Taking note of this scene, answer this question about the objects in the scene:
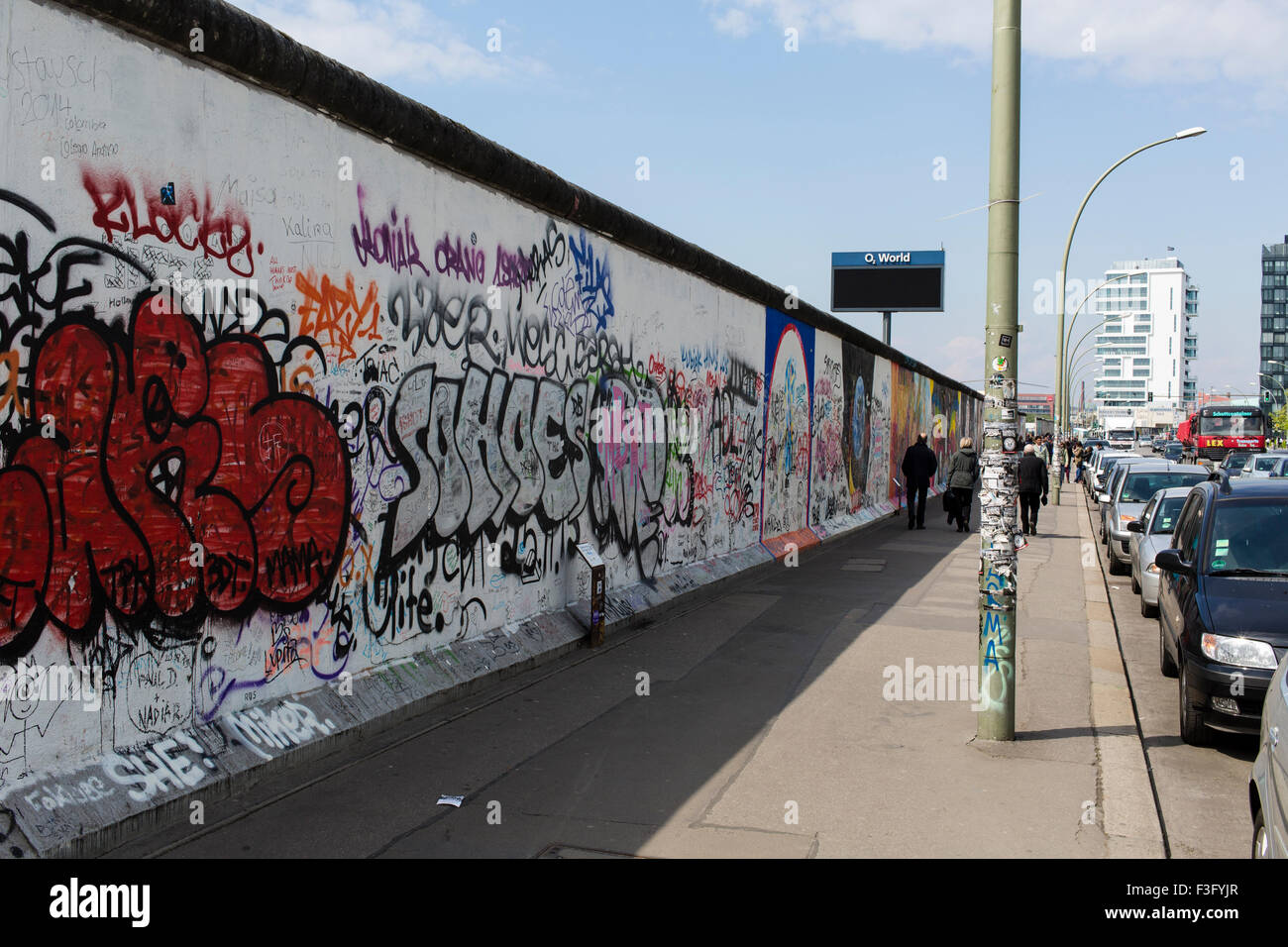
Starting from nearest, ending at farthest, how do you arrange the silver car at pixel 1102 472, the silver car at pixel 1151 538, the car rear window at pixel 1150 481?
the silver car at pixel 1151 538, the car rear window at pixel 1150 481, the silver car at pixel 1102 472

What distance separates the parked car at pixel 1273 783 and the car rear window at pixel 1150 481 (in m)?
14.2

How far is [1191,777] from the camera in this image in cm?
636

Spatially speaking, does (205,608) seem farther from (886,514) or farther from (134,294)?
(886,514)

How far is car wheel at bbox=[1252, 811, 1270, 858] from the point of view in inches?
155

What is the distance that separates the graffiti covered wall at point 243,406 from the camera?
4.50 m

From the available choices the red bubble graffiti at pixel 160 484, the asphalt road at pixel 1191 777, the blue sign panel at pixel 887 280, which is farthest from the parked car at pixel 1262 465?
the red bubble graffiti at pixel 160 484

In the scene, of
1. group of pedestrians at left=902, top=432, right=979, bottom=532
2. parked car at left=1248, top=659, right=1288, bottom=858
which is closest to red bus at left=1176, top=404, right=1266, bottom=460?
group of pedestrians at left=902, top=432, right=979, bottom=532

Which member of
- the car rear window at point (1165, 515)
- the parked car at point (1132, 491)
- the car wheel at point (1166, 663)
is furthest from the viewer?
the parked car at point (1132, 491)

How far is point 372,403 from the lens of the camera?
21.7ft

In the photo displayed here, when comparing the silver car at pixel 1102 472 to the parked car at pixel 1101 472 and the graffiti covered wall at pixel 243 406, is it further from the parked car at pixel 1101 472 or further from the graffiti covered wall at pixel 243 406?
the graffiti covered wall at pixel 243 406

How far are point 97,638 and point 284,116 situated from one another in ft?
9.59

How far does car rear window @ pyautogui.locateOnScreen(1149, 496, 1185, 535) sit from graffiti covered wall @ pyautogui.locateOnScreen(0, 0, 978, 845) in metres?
6.75

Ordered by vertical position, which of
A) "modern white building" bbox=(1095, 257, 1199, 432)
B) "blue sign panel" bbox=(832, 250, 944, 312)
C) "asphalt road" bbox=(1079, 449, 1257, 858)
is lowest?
"asphalt road" bbox=(1079, 449, 1257, 858)

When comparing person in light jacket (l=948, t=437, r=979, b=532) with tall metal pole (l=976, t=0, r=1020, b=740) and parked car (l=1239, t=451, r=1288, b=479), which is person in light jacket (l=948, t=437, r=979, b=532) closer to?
parked car (l=1239, t=451, r=1288, b=479)
